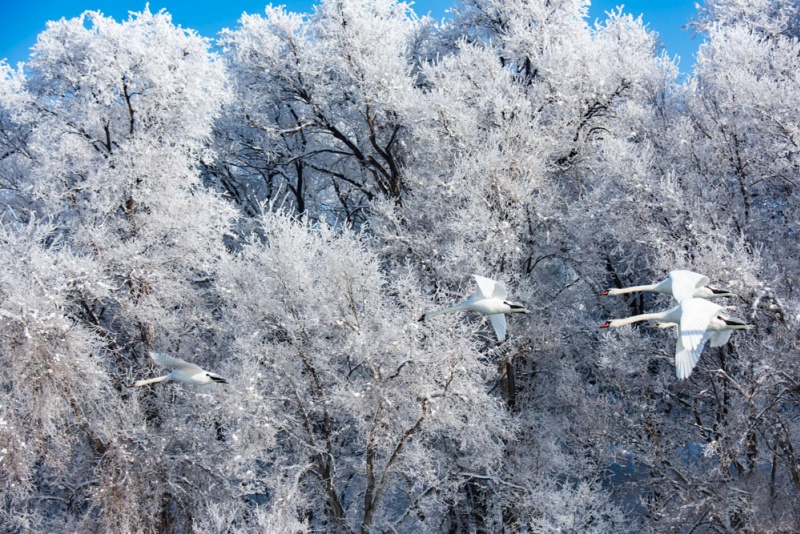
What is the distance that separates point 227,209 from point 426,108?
17.2 feet

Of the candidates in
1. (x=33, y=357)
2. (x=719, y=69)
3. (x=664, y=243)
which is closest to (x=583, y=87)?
(x=719, y=69)

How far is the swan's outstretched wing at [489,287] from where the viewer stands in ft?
35.8

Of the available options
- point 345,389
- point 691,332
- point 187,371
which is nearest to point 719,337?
point 691,332

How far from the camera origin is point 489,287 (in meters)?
11.1

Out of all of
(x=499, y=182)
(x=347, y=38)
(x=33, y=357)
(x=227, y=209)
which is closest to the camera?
(x=33, y=357)

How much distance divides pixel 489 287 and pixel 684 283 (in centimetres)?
276

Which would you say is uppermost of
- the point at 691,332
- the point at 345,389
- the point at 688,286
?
the point at 688,286

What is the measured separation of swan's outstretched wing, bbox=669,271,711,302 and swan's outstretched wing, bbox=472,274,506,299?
8.14ft

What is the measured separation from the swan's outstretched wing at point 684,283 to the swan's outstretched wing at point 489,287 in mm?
2482

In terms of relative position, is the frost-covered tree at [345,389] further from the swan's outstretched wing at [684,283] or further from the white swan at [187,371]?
the swan's outstretched wing at [684,283]

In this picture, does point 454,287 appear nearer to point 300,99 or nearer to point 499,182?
point 499,182

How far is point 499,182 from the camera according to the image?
51.8ft

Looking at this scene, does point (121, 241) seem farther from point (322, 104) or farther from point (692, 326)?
point (692, 326)

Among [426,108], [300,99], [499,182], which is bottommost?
[499,182]
